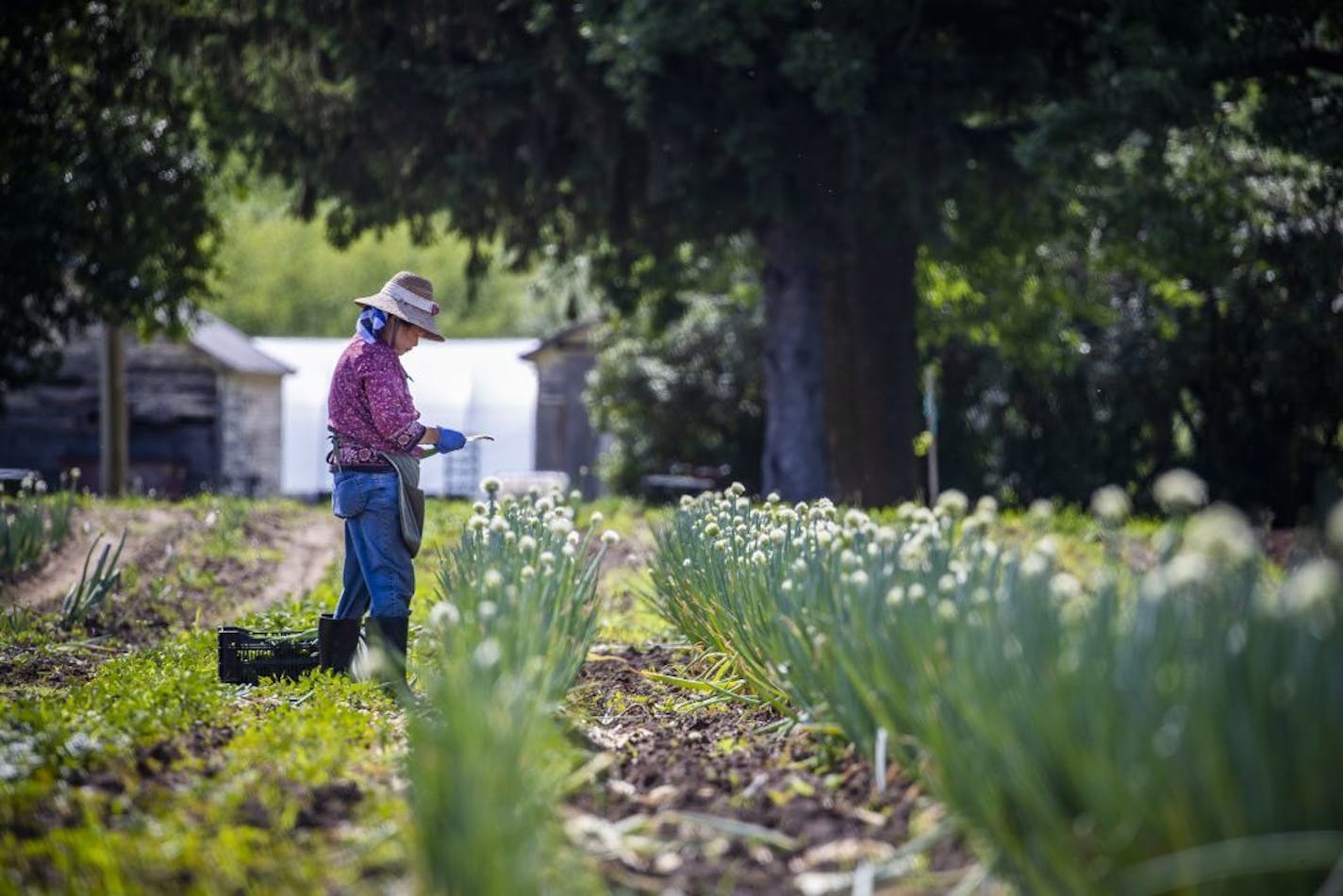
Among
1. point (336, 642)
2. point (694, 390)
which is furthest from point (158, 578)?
point (694, 390)

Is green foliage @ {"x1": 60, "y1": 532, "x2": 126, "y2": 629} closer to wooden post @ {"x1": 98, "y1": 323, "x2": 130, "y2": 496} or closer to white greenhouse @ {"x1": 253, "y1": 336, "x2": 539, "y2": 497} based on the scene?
wooden post @ {"x1": 98, "y1": 323, "x2": 130, "y2": 496}

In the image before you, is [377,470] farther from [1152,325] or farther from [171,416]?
[171,416]

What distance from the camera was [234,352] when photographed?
36.2 metres

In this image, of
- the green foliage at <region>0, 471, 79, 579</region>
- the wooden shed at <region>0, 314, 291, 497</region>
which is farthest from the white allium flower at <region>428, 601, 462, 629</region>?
the wooden shed at <region>0, 314, 291, 497</region>

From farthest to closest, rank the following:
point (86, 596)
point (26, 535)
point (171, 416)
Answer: point (171, 416) < point (26, 535) < point (86, 596)

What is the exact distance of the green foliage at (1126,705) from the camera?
315 centimetres

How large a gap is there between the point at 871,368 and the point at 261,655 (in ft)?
33.9

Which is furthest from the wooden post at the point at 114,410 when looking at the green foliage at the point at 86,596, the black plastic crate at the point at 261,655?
the black plastic crate at the point at 261,655

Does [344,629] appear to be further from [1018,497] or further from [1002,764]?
[1018,497]

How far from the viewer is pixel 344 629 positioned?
740cm

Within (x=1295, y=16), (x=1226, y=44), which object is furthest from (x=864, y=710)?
(x=1295, y=16)

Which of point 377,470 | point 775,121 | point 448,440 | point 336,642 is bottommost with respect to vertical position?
point 336,642

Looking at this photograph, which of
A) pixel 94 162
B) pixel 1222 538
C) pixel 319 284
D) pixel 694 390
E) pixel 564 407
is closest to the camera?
pixel 1222 538

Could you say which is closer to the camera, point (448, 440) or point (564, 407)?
point (448, 440)
